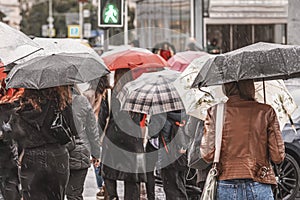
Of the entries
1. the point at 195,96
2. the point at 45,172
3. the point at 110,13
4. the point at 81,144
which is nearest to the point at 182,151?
the point at 195,96

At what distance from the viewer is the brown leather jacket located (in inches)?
258

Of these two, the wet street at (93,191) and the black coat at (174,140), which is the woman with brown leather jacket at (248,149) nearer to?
the black coat at (174,140)

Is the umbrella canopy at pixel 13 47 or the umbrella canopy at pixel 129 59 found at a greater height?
the umbrella canopy at pixel 13 47

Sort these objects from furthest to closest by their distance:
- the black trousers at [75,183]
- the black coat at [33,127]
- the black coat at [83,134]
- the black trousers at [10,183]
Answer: the black trousers at [10,183]
the black trousers at [75,183]
the black coat at [83,134]
the black coat at [33,127]

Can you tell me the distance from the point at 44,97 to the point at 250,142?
83.7 inches

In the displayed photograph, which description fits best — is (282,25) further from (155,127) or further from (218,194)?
(218,194)

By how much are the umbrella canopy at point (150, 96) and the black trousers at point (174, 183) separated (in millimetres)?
750

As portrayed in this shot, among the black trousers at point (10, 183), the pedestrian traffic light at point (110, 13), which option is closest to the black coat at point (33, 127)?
the black trousers at point (10, 183)

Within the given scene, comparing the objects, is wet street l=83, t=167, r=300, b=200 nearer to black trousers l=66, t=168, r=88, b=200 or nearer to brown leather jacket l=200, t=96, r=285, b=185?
black trousers l=66, t=168, r=88, b=200

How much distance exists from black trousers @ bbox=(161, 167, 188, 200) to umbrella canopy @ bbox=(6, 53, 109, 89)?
5.67 feet

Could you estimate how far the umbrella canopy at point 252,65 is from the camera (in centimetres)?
670

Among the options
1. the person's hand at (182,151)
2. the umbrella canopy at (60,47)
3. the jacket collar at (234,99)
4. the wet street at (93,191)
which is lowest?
the wet street at (93,191)

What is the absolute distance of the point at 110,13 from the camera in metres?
16.1

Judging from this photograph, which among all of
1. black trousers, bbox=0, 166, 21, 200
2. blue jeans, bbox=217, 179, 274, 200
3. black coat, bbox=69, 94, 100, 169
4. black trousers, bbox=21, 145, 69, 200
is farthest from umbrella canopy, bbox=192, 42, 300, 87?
black trousers, bbox=0, 166, 21, 200
